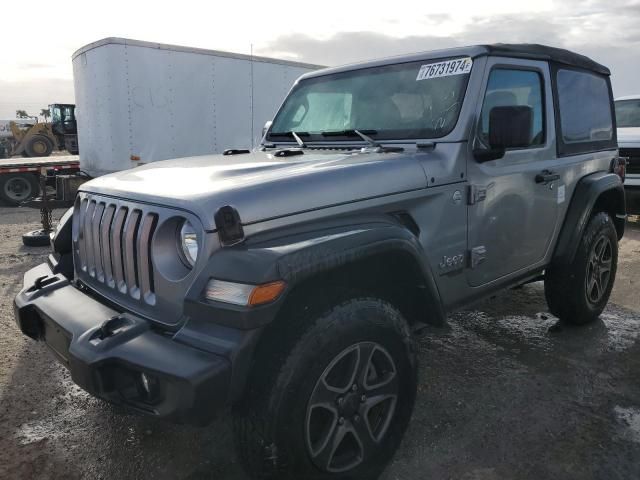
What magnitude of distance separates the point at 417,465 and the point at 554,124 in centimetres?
241

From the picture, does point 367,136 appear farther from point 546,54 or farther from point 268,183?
point 546,54

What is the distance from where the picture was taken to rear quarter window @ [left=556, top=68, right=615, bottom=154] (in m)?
3.62

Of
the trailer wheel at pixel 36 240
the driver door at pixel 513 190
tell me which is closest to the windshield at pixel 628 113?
the driver door at pixel 513 190

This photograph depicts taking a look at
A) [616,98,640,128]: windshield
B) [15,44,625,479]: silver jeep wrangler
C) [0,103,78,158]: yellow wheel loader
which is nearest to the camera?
[15,44,625,479]: silver jeep wrangler

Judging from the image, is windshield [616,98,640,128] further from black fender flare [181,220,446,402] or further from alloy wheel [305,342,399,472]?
black fender flare [181,220,446,402]

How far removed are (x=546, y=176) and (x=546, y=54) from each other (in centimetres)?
84

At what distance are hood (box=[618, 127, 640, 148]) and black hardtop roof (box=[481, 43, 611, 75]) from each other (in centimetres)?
501

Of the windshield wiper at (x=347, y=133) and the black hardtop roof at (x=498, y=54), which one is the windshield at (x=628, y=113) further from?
the windshield wiper at (x=347, y=133)

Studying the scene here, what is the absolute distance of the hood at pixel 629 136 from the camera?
8.47 metres

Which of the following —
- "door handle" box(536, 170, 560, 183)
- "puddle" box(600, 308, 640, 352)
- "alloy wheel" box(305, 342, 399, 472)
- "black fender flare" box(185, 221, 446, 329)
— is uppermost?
"door handle" box(536, 170, 560, 183)

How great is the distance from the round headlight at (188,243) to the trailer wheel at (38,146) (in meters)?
23.0

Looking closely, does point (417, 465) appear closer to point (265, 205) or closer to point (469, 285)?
point (469, 285)

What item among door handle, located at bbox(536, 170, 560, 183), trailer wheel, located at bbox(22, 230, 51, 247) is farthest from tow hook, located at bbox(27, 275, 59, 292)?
trailer wheel, located at bbox(22, 230, 51, 247)

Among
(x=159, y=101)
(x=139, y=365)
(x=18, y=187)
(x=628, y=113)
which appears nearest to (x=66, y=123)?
(x=18, y=187)
